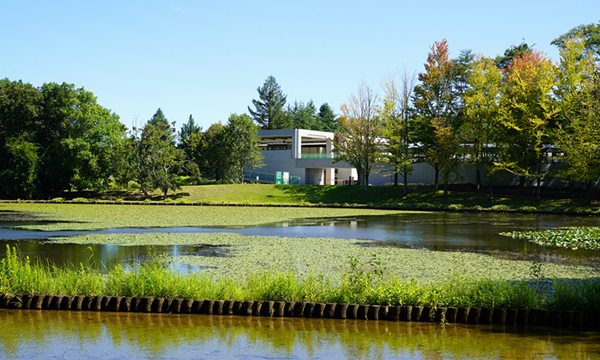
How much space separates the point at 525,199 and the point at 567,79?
999 centimetres

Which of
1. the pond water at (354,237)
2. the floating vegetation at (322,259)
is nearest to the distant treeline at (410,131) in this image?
the pond water at (354,237)

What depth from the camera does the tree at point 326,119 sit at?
124944 mm

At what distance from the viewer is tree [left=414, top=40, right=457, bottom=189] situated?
48562mm

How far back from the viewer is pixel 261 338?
23.1ft

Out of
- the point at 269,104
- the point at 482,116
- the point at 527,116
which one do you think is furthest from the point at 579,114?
the point at 269,104

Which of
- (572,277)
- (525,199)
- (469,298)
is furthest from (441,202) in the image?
(469,298)

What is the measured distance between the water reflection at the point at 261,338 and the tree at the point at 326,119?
11378 centimetres

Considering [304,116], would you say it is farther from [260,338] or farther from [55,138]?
[260,338]

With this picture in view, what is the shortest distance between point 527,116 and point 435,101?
9988 millimetres

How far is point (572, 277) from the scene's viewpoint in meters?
11.6

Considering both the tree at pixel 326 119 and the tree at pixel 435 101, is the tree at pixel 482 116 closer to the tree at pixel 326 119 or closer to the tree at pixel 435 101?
the tree at pixel 435 101

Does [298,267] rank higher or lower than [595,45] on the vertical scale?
lower

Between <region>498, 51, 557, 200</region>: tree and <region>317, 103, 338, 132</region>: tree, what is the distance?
7697 cm

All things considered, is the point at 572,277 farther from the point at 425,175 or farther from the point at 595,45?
the point at 595,45
